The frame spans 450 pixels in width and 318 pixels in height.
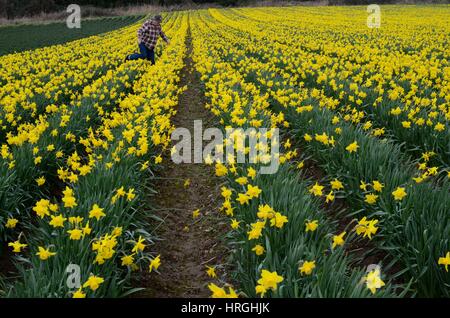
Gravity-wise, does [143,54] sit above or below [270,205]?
above

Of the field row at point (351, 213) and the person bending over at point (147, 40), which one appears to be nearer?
the field row at point (351, 213)

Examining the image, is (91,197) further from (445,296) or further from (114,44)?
(114,44)

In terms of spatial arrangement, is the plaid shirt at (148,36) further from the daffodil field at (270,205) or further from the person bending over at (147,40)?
the daffodil field at (270,205)

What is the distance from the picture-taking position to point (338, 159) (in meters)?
4.96

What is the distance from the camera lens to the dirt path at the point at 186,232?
363 centimetres

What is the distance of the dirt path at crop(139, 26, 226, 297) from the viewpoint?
11.9ft

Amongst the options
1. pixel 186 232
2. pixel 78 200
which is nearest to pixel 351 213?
pixel 186 232

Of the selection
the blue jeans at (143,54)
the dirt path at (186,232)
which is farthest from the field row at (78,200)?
the blue jeans at (143,54)

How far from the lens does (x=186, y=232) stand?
451 centimetres

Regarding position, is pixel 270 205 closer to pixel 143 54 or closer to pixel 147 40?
pixel 143 54

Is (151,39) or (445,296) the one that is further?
(151,39)

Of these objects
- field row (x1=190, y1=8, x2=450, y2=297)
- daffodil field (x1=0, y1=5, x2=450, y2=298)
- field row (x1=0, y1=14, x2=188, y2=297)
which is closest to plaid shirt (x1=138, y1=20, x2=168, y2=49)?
field row (x1=0, y1=14, x2=188, y2=297)
